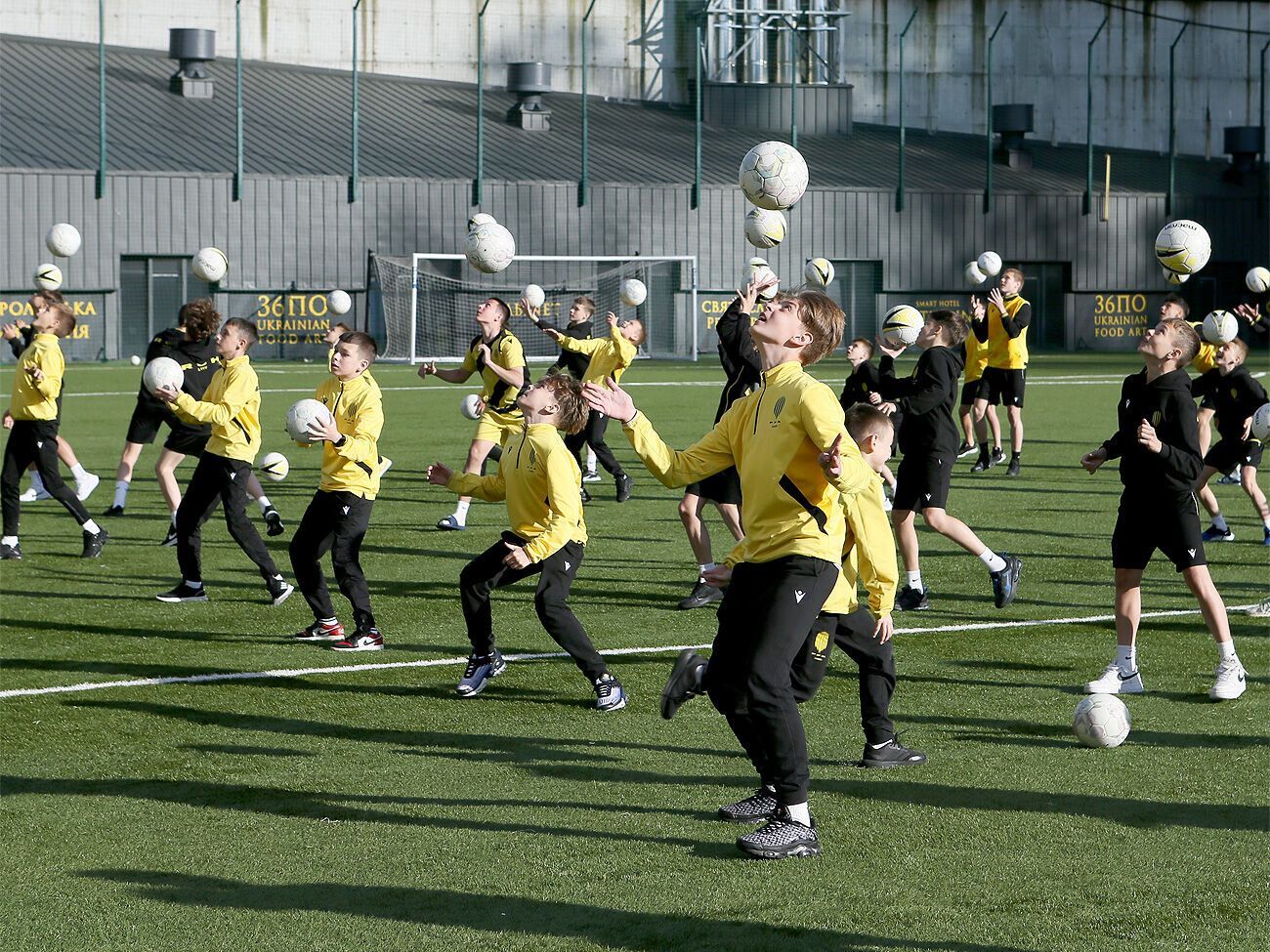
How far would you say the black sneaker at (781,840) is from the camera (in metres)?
5.89

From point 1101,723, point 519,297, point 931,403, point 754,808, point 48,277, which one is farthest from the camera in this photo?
point 519,297

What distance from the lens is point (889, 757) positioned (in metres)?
7.08

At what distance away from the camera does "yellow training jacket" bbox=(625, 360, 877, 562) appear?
5867 millimetres

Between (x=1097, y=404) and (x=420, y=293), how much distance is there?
2016cm

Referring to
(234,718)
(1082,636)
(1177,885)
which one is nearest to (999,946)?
(1177,885)

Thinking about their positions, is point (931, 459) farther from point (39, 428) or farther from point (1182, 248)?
point (39, 428)

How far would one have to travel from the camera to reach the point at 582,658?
8047 millimetres

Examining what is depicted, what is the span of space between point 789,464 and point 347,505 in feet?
13.5

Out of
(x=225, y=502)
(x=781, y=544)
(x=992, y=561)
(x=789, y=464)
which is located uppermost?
(x=789, y=464)

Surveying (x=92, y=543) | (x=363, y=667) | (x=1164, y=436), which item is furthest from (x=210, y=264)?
(x=1164, y=436)

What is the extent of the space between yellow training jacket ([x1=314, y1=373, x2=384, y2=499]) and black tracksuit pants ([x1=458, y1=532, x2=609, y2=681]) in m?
1.42

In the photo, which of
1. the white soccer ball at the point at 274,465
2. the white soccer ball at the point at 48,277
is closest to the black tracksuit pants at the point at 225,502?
the white soccer ball at the point at 274,465

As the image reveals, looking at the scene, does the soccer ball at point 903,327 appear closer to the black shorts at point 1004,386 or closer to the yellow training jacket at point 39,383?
the yellow training jacket at point 39,383

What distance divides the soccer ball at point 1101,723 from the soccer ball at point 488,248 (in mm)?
9975
